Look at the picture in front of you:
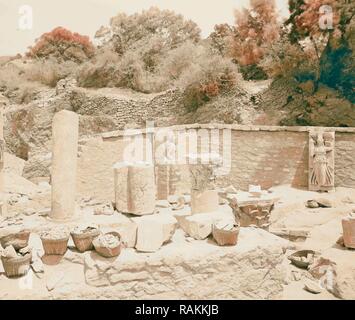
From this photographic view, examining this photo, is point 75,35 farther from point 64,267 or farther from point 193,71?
point 64,267

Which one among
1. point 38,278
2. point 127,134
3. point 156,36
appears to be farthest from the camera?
point 156,36

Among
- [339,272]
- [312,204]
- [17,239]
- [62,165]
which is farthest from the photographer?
[312,204]

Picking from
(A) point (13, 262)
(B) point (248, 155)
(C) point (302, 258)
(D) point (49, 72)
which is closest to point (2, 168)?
(A) point (13, 262)

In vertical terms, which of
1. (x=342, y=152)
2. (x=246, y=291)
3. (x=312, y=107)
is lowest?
(x=246, y=291)

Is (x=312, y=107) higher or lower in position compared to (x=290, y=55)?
lower

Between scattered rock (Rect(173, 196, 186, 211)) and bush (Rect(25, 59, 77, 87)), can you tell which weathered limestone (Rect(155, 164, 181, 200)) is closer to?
scattered rock (Rect(173, 196, 186, 211))

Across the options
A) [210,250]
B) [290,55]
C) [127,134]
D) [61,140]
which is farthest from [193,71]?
[210,250]

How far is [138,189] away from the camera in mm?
6750

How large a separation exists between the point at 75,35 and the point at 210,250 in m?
21.3

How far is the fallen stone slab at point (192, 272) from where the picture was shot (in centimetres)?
514

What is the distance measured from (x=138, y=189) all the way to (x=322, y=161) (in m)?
7.49

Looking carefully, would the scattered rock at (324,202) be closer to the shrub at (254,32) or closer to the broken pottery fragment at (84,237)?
the broken pottery fragment at (84,237)

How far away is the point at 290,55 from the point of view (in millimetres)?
16172

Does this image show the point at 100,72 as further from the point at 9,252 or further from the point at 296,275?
the point at 9,252
